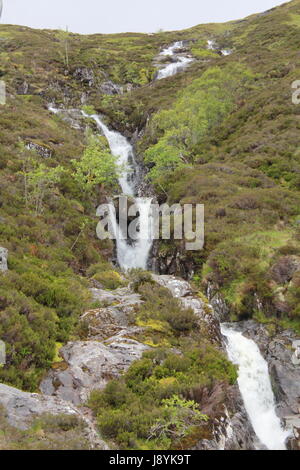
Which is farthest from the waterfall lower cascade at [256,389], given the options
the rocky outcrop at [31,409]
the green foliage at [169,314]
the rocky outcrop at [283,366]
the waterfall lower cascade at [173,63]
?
the waterfall lower cascade at [173,63]

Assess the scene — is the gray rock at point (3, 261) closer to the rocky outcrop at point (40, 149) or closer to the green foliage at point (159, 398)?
the green foliage at point (159, 398)

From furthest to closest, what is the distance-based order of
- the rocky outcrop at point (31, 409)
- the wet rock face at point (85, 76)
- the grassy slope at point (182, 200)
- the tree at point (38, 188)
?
the wet rock face at point (85, 76), the tree at point (38, 188), the grassy slope at point (182, 200), the rocky outcrop at point (31, 409)

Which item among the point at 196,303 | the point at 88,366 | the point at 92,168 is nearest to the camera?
the point at 88,366

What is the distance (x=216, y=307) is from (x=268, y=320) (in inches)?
95.8

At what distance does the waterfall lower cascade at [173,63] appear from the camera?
65.8 metres

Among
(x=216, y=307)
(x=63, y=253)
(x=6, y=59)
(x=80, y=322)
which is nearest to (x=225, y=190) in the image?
(x=216, y=307)

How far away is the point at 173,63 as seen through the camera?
70250 millimetres

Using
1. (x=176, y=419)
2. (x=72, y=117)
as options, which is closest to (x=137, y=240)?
(x=176, y=419)

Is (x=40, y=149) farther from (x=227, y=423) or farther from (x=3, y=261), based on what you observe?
(x=227, y=423)

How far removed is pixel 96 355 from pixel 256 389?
5770 mm

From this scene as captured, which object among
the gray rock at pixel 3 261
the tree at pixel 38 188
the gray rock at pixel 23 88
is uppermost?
the gray rock at pixel 23 88

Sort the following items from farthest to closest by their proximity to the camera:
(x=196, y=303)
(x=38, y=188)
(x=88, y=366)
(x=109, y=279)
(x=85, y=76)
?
(x=85, y=76), (x=38, y=188), (x=109, y=279), (x=196, y=303), (x=88, y=366)

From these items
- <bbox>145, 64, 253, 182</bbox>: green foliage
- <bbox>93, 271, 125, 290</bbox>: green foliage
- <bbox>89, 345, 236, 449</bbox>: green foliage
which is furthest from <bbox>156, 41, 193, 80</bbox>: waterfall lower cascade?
<bbox>89, 345, 236, 449</bbox>: green foliage

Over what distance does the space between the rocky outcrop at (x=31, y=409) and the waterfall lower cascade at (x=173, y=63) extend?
213ft
